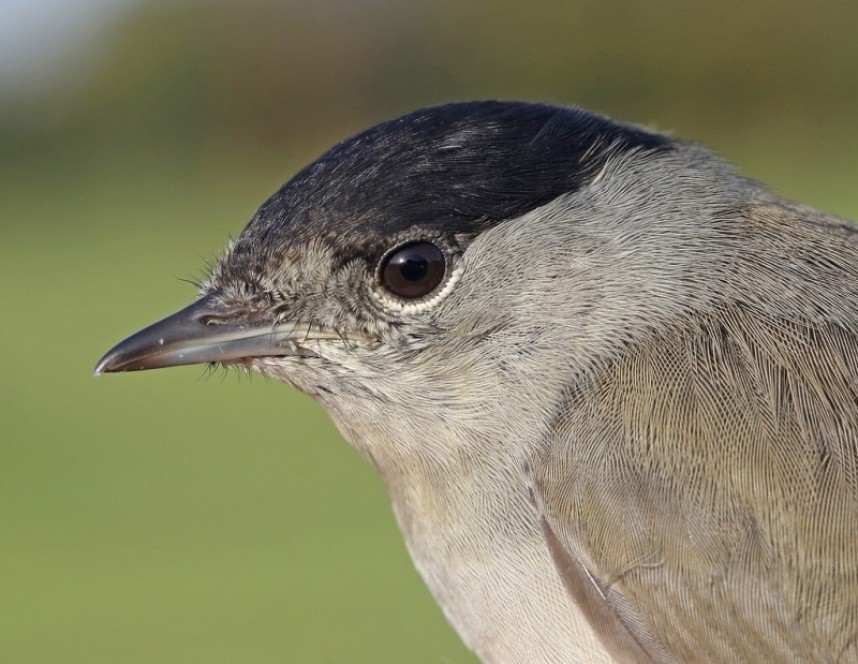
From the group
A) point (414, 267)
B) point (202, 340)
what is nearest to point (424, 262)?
point (414, 267)

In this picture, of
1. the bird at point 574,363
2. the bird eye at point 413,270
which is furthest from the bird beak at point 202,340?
the bird eye at point 413,270

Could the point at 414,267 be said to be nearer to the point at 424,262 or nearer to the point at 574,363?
the point at 424,262

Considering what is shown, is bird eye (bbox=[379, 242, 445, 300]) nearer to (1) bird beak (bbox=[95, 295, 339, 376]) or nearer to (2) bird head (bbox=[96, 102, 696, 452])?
(2) bird head (bbox=[96, 102, 696, 452])

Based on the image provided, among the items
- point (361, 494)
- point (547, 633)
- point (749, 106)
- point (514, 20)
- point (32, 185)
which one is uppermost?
point (514, 20)

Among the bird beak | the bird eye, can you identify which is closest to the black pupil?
the bird eye

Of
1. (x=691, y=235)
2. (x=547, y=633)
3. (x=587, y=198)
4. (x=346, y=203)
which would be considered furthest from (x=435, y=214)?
(x=547, y=633)

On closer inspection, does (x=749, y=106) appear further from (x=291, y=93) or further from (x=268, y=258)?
(x=268, y=258)

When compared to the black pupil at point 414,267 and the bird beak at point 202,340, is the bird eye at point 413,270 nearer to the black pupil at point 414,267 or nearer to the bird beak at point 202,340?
the black pupil at point 414,267
